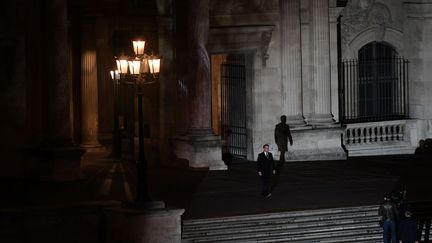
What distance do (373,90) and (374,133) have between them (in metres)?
1.39

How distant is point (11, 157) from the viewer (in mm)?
39094

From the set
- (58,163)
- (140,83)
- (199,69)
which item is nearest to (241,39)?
(199,69)

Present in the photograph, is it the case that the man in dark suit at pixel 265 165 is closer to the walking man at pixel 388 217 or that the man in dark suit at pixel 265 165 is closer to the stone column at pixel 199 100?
the walking man at pixel 388 217

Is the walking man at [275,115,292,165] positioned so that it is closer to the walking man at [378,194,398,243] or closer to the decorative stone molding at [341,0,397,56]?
the decorative stone molding at [341,0,397,56]

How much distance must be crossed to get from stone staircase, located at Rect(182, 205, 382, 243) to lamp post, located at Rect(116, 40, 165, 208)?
1.50 metres

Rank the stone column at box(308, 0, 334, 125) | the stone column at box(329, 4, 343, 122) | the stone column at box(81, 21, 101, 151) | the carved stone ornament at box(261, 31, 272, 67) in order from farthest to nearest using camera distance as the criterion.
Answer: the stone column at box(81, 21, 101, 151) → the stone column at box(329, 4, 343, 122) → the stone column at box(308, 0, 334, 125) → the carved stone ornament at box(261, 31, 272, 67)

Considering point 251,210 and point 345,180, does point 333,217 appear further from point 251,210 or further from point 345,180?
point 345,180

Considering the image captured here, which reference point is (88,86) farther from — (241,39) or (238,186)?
(238,186)

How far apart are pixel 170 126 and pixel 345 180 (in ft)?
17.8

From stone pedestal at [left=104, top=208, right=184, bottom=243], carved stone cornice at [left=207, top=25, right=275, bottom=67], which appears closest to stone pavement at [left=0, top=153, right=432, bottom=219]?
stone pedestal at [left=104, top=208, right=184, bottom=243]

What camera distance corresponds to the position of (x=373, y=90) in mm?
45531

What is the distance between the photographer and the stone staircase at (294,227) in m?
33.3

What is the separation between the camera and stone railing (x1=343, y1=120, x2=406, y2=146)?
4441 centimetres

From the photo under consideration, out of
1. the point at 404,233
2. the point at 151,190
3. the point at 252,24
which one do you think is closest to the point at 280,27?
the point at 252,24
